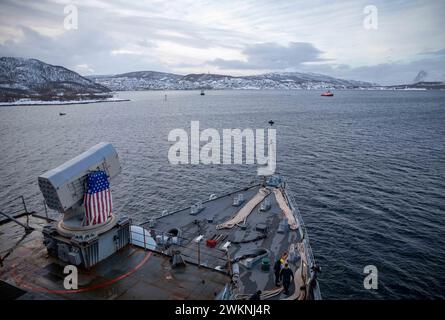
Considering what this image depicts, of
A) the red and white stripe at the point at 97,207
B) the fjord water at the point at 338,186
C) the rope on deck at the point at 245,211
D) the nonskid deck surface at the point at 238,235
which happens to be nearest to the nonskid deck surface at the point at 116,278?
the red and white stripe at the point at 97,207

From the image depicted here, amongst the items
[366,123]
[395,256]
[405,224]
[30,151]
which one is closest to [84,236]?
[395,256]

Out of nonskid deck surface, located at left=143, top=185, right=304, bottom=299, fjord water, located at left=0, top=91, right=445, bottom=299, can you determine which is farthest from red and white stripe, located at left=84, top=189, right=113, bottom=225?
fjord water, located at left=0, top=91, right=445, bottom=299

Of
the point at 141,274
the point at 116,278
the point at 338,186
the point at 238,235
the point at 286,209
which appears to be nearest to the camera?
the point at 116,278

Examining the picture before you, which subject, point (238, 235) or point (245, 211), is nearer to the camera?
point (238, 235)

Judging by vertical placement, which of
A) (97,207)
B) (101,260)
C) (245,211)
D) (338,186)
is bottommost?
(338,186)

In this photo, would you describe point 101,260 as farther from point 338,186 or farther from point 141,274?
point 338,186

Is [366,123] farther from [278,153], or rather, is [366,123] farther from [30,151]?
[30,151]

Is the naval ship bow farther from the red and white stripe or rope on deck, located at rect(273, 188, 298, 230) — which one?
rope on deck, located at rect(273, 188, 298, 230)

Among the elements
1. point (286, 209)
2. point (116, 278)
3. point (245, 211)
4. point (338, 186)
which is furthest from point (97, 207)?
point (338, 186)
